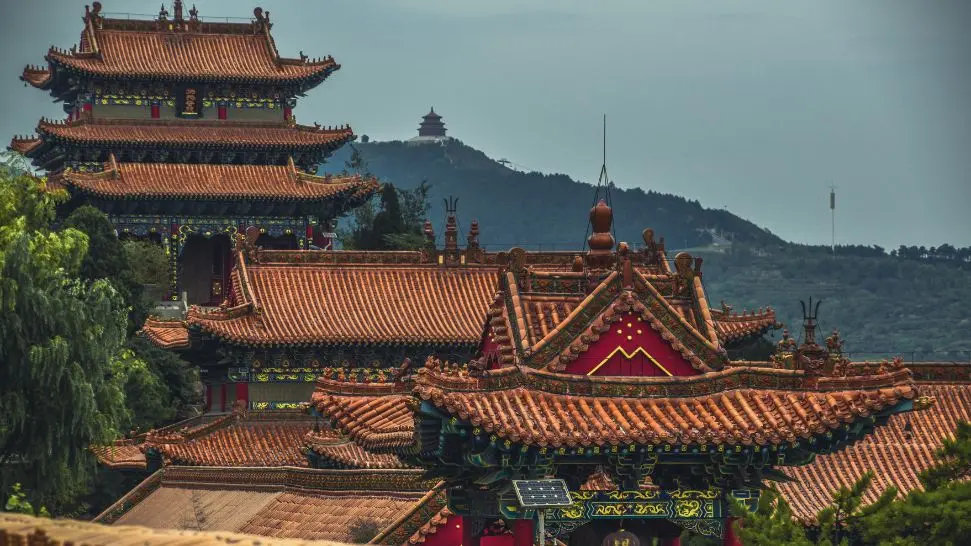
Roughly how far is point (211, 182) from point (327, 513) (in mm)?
36312

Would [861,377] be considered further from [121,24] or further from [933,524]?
[121,24]

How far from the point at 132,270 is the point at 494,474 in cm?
3927

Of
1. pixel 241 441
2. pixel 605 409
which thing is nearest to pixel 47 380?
pixel 605 409

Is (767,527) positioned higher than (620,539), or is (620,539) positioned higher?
(767,527)

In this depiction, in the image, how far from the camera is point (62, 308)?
3475 cm

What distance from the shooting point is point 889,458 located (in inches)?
1737

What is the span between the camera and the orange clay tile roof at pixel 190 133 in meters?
69.1

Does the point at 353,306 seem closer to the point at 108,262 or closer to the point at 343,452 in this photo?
the point at 108,262

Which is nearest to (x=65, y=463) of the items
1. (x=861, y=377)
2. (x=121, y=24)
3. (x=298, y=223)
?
(x=861, y=377)

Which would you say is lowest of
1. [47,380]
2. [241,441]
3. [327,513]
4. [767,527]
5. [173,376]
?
[241,441]

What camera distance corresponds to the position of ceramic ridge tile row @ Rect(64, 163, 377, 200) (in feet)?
220

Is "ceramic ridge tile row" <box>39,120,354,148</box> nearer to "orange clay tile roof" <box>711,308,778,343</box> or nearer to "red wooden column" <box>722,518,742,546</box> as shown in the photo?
"orange clay tile roof" <box>711,308,778,343</box>

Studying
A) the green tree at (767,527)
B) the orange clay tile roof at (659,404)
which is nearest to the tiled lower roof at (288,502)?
the green tree at (767,527)

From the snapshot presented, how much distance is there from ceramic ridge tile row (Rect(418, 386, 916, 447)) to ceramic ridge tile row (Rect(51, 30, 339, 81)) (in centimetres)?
5029
